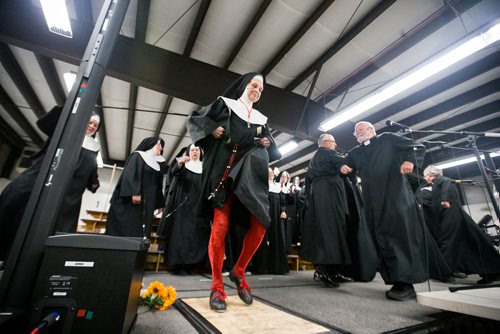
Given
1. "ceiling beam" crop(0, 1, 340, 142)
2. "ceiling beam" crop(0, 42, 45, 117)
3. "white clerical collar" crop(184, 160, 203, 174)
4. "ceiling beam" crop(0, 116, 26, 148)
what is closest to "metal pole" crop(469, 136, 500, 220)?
"white clerical collar" crop(184, 160, 203, 174)

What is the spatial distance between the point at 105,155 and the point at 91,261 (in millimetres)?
11468

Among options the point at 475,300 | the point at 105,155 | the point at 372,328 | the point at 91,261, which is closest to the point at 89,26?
the point at 91,261

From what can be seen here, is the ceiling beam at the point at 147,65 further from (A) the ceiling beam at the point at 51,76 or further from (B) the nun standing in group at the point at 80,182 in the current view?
(A) the ceiling beam at the point at 51,76

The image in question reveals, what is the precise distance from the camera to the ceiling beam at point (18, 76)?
16.7 ft

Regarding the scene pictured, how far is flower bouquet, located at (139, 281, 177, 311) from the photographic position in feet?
4.18

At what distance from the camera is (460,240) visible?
3.09 metres

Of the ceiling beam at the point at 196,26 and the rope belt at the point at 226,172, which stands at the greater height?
the ceiling beam at the point at 196,26

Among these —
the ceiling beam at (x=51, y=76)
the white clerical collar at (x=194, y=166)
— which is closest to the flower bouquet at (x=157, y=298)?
the white clerical collar at (x=194, y=166)

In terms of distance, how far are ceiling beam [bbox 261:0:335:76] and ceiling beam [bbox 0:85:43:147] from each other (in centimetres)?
771

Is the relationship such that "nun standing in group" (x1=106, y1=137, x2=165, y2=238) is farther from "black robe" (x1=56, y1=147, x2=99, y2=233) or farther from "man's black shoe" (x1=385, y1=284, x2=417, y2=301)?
"man's black shoe" (x1=385, y1=284, x2=417, y2=301)

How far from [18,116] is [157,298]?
1016cm

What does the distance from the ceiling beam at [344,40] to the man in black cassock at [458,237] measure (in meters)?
2.83

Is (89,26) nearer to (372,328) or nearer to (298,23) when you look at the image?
(298,23)

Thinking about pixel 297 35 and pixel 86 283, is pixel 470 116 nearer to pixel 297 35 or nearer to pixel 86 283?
pixel 297 35
